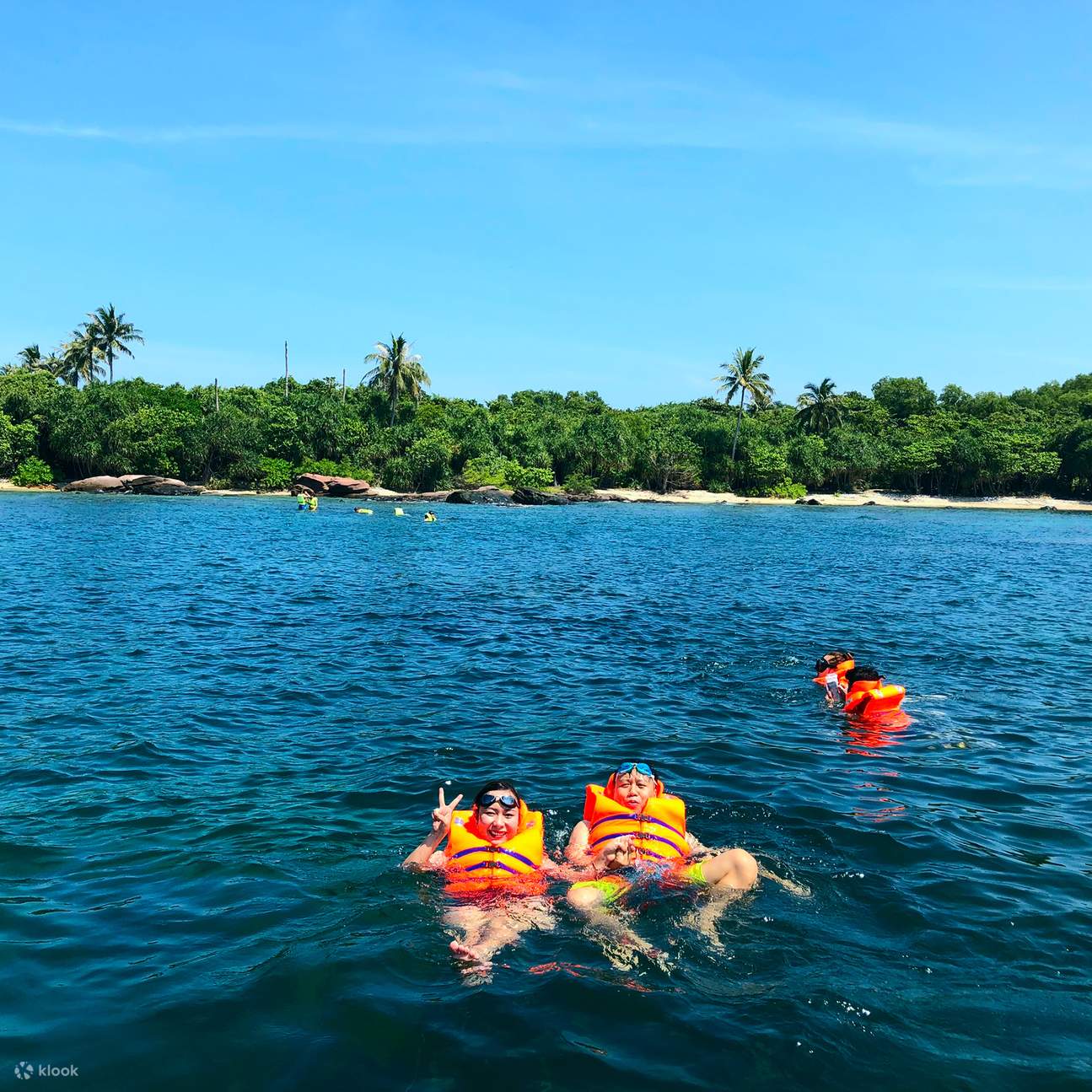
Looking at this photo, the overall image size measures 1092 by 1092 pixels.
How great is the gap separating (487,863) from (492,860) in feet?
0.21

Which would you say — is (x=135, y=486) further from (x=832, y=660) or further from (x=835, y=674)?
(x=835, y=674)

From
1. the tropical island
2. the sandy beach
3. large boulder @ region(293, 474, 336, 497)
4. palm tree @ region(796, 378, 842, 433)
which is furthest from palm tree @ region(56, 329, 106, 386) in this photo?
palm tree @ region(796, 378, 842, 433)

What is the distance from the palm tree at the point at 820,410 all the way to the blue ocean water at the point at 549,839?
9242 cm

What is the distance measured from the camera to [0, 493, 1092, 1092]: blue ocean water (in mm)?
5547

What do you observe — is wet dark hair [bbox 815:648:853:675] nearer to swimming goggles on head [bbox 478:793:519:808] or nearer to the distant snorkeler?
the distant snorkeler

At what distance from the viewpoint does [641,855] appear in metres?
7.95

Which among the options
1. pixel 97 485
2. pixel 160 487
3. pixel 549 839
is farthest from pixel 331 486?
pixel 549 839

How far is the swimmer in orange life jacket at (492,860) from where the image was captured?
720cm

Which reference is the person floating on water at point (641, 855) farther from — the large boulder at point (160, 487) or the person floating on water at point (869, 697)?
the large boulder at point (160, 487)

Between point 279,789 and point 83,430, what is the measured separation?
82370mm

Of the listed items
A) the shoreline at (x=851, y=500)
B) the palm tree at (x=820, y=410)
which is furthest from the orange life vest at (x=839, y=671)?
the palm tree at (x=820, y=410)

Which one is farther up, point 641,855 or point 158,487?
point 158,487

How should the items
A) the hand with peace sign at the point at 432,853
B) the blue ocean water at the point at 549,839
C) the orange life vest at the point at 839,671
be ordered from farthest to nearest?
the orange life vest at the point at 839,671, the hand with peace sign at the point at 432,853, the blue ocean water at the point at 549,839

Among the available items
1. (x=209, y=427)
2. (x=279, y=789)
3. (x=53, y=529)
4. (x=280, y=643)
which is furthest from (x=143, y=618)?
(x=209, y=427)
